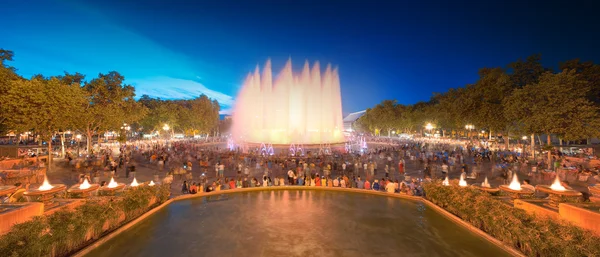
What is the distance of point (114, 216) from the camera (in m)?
10.1

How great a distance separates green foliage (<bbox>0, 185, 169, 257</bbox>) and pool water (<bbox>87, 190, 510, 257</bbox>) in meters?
0.66

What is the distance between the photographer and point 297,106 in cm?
4559

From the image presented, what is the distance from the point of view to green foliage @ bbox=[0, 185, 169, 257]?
6.61m

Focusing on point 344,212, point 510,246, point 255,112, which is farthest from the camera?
point 255,112

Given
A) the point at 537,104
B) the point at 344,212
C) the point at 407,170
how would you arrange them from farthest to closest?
the point at 537,104, the point at 407,170, the point at 344,212

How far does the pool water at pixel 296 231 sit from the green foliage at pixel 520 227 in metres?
0.60

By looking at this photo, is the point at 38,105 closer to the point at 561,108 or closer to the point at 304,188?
the point at 304,188

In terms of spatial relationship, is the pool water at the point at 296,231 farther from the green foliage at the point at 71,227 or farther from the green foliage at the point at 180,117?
the green foliage at the point at 180,117

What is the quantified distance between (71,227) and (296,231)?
23.4 feet

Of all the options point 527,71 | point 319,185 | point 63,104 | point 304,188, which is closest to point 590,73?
point 527,71

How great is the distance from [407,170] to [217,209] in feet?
62.8

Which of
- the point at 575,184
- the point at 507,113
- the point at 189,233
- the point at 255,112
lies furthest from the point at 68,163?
the point at 507,113

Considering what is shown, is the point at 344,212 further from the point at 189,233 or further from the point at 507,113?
the point at 507,113

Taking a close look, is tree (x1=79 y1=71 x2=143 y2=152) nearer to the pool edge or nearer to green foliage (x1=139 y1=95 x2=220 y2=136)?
the pool edge
